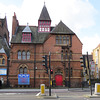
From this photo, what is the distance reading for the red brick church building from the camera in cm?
3747

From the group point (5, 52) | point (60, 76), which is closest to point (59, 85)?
point (60, 76)

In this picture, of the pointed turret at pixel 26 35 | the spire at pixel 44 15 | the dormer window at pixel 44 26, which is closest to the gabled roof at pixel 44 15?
the spire at pixel 44 15

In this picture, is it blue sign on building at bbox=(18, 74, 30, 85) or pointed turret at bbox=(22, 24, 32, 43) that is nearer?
blue sign on building at bbox=(18, 74, 30, 85)

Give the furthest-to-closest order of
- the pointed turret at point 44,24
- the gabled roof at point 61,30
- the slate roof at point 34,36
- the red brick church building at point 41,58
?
the pointed turret at point 44,24, the slate roof at point 34,36, the gabled roof at point 61,30, the red brick church building at point 41,58

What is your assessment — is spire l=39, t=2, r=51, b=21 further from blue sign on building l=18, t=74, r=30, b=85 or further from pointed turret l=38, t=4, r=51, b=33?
blue sign on building l=18, t=74, r=30, b=85

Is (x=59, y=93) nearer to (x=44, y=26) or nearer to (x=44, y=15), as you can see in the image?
(x=44, y=26)

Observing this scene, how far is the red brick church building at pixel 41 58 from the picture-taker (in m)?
37.5

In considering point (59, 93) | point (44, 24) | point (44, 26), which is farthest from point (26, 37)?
point (59, 93)

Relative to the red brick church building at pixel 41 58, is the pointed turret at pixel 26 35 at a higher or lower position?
higher

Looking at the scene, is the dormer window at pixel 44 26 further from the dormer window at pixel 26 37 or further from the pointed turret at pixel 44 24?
the dormer window at pixel 26 37

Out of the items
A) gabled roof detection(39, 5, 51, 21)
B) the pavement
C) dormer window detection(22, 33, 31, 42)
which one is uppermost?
gabled roof detection(39, 5, 51, 21)

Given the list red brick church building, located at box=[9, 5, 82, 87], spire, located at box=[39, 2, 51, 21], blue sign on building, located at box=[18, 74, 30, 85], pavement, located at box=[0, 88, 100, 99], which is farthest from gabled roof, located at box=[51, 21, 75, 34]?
pavement, located at box=[0, 88, 100, 99]

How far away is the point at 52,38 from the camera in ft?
127

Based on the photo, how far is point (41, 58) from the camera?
38.1m
